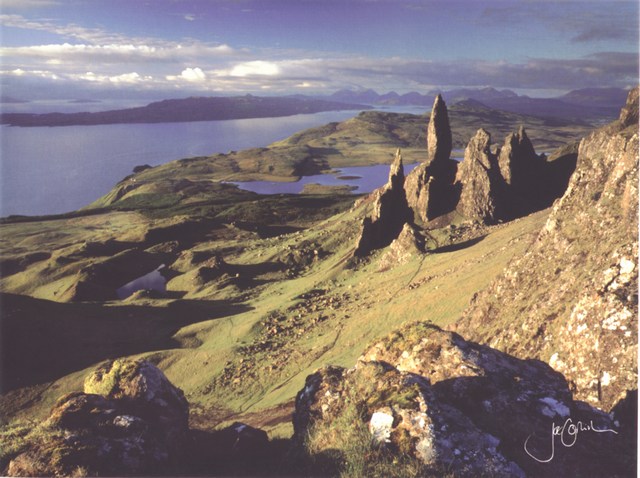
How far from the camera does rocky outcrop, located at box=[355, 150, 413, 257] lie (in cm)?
7094

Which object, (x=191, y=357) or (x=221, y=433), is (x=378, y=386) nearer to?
(x=221, y=433)

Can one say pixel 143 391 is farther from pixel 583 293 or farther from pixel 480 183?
pixel 480 183

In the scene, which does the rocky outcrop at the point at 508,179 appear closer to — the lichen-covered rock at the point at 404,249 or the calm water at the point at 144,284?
the lichen-covered rock at the point at 404,249

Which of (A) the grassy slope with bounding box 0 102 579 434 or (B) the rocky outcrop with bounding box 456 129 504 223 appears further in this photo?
(B) the rocky outcrop with bounding box 456 129 504 223

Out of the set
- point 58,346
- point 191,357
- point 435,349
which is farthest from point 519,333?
point 58,346

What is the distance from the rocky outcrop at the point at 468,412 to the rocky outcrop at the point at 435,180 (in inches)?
2534

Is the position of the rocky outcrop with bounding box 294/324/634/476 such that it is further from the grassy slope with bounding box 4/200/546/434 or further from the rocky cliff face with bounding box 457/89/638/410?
the grassy slope with bounding box 4/200/546/434

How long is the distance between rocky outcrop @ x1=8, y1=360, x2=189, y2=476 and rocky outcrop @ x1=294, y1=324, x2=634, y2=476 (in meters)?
4.29

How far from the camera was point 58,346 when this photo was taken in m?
50.9

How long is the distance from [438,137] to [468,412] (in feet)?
261

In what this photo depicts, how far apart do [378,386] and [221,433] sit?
20.9 ft
